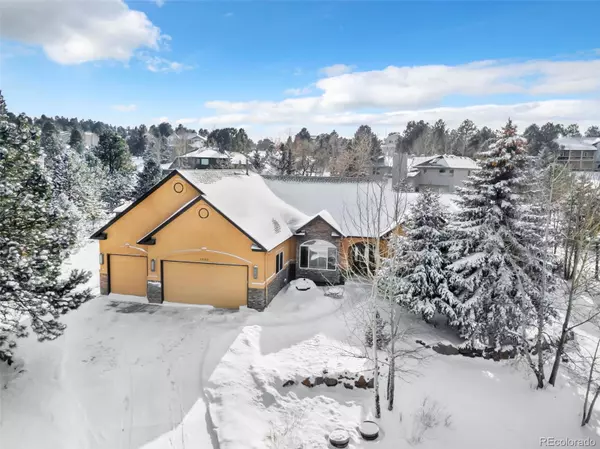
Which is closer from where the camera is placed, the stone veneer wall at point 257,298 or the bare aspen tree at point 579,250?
the bare aspen tree at point 579,250

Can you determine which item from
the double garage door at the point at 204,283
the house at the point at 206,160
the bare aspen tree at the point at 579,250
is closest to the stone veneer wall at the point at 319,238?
the double garage door at the point at 204,283

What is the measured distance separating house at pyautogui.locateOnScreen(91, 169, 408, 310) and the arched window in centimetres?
4

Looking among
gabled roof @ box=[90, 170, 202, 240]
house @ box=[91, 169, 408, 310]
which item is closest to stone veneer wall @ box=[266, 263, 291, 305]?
house @ box=[91, 169, 408, 310]

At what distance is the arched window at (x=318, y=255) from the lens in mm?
21266

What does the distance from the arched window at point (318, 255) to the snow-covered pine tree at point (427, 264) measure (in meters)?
4.88

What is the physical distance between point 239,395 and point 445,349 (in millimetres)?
8562

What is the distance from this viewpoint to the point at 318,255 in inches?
844

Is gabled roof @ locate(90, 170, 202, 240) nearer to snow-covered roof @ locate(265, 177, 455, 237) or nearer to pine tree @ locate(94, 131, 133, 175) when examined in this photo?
snow-covered roof @ locate(265, 177, 455, 237)

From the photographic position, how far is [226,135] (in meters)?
90.2

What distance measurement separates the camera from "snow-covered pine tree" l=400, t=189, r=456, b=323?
16.3 meters

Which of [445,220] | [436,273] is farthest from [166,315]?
[445,220]

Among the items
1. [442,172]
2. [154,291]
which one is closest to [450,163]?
[442,172]

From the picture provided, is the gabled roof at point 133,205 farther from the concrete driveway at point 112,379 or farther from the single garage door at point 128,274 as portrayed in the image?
the concrete driveway at point 112,379

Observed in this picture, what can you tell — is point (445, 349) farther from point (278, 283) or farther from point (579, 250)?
point (278, 283)
